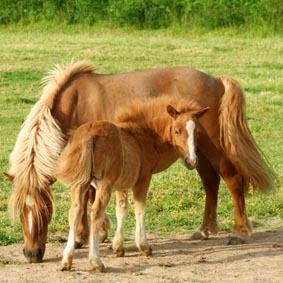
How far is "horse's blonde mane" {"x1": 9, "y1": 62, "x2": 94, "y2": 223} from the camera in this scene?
771 cm

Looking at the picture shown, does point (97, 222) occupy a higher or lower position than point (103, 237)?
higher

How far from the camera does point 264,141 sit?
523 inches

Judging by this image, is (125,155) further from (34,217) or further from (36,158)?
(34,217)

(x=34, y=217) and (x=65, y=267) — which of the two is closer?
(x=65, y=267)

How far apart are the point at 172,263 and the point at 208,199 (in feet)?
4.50

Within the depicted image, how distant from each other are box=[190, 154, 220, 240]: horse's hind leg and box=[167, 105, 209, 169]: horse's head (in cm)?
105

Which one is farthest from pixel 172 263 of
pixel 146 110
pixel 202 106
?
pixel 202 106

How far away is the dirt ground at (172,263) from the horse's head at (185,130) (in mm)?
848

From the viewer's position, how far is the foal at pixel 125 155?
7.46 metres

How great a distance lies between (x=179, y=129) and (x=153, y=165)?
1.59 feet

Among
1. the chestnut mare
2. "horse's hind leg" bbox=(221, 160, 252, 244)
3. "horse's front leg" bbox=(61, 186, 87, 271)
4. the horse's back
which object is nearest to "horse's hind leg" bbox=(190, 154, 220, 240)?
the chestnut mare

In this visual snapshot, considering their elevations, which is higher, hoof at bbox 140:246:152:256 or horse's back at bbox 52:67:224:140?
horse's back at bbox 52:67:224:140

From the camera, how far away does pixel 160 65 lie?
69.5 ft

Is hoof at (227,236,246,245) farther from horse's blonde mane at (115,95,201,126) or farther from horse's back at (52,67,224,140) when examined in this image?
horse's blonde mane at (115,95,201,126)
